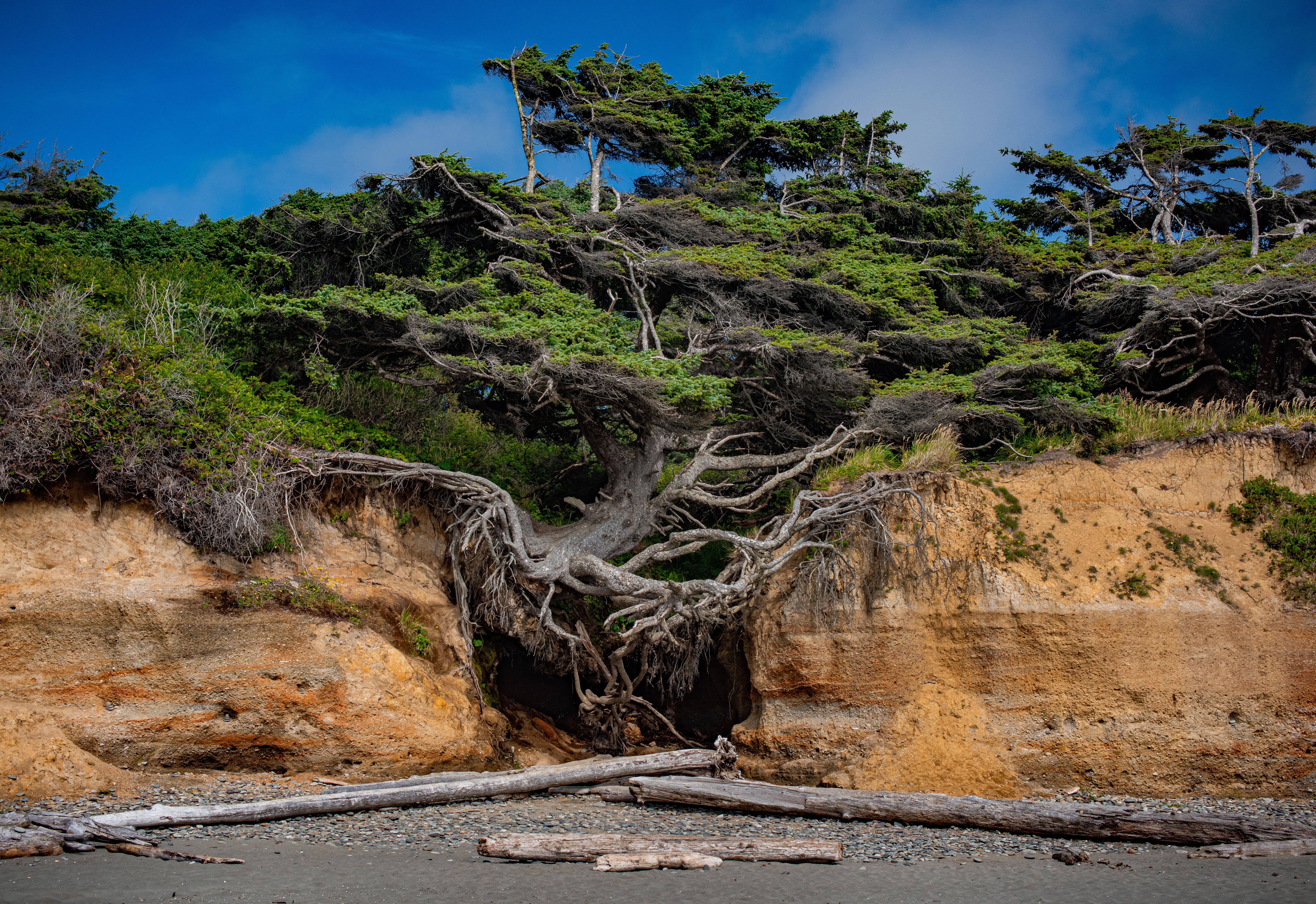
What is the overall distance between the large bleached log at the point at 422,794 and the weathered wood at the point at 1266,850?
18.5ft

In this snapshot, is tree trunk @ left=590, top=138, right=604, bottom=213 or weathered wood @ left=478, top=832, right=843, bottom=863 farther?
tree trunk @ left=590, top=138, right=604, bottom=213

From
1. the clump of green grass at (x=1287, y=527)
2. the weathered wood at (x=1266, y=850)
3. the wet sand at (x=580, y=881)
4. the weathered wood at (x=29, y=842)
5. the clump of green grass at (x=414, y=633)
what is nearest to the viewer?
the wet sand at (x=580, y=881)

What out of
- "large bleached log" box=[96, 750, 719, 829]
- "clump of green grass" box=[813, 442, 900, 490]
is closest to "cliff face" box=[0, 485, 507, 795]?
"large bleached log" box=[96, 750, 719, 829]

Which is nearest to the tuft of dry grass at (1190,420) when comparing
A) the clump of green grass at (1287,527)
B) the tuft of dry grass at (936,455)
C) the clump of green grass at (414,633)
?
the clump of green grass at (1287,527)

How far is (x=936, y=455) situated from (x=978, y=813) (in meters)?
5.41

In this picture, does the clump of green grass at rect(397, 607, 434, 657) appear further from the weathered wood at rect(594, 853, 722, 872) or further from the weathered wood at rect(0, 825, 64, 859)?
the weathered wood at rect(594, 853, 722, 872)

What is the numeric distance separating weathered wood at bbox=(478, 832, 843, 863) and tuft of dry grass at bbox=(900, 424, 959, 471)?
635cm

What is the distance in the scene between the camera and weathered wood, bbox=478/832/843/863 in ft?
25.7

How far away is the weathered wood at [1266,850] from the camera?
26.7 ft

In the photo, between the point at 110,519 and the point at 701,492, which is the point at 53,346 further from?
the point at 701,492

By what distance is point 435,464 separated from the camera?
14.5 meters

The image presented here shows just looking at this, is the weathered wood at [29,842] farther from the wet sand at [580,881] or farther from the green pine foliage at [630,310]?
the green pine foliage at [630,310]

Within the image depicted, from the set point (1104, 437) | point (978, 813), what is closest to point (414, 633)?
point (978, 813)

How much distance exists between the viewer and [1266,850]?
26.8 feet
